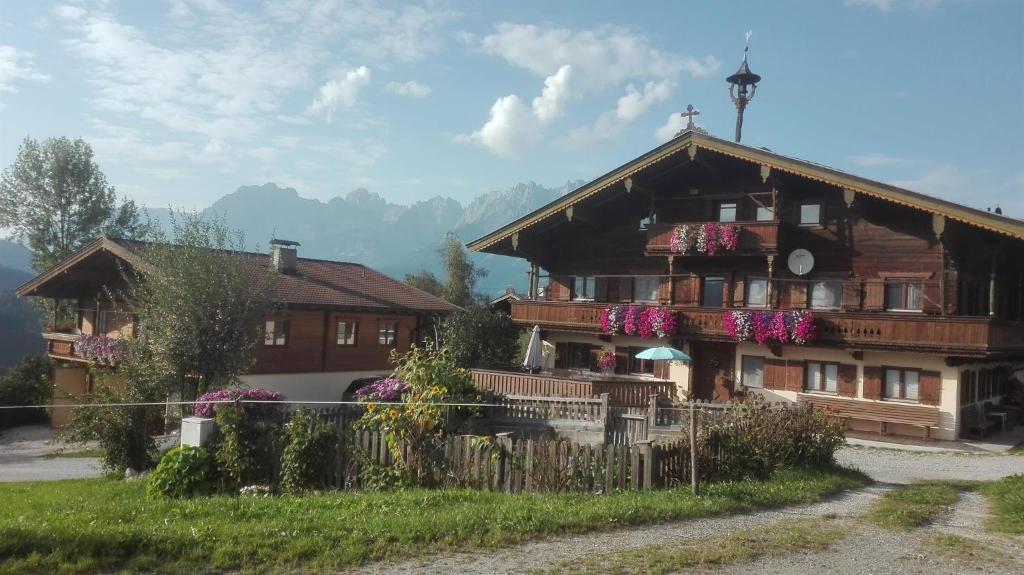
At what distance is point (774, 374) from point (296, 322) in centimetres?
1733

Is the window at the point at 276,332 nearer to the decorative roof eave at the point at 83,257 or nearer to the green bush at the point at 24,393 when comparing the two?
the decorative roof eave at the point at 83,257

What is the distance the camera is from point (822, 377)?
1039 inches

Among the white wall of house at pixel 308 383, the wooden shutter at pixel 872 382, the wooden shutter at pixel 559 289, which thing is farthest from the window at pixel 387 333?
the wooden shutter at pixel 872 382

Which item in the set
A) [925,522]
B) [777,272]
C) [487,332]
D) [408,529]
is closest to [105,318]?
[487,332]

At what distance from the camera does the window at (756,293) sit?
28312 millimetres

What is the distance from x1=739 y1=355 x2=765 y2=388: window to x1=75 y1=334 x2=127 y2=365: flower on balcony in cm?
1997

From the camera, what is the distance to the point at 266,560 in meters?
7.75

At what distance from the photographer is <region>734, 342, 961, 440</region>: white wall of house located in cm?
2380

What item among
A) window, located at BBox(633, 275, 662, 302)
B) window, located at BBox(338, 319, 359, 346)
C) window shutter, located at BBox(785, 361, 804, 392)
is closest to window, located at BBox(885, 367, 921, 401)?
window shutter, located at BBox(785, 361, 804, 392)

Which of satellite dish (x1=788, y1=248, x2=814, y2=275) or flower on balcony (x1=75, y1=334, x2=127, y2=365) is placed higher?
satellite dish (x1=788, y1=248, x2=814, y2=275)

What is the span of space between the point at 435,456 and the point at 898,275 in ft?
62.4

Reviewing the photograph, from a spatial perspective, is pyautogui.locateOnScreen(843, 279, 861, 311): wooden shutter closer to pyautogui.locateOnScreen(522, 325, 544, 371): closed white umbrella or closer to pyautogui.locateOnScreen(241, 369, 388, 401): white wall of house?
pyautogui.locateOnScreen(522, 325, 544, 371): closed white umbrella

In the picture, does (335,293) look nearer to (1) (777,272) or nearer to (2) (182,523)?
(1) (777,272)

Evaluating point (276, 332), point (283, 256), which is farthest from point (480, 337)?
point (283, 256)
